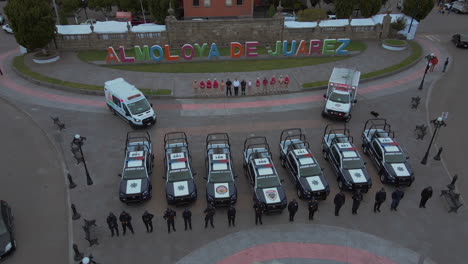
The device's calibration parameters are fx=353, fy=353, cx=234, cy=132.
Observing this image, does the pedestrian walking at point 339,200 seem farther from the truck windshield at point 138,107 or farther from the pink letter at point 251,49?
the pink letter at point 251,49

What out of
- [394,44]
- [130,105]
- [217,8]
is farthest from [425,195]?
[217,8]

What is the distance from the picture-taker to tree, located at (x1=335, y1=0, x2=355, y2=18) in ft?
127

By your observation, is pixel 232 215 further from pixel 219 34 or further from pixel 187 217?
pixel 219 34

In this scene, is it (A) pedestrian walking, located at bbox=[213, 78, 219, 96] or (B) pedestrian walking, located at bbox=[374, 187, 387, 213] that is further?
(A) pedestrian walking, located at bbox=[213, 78, 219, 96]

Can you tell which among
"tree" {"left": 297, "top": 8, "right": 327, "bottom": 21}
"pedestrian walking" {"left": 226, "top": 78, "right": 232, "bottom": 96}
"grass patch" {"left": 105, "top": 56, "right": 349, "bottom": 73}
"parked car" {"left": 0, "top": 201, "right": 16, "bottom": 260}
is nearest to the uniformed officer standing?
"parked car" {"left": 0, "top": 201, "right": 16, "bottom": 260}

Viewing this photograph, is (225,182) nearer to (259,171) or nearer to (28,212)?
(259,171)

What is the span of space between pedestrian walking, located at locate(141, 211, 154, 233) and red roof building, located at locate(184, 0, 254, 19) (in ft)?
117

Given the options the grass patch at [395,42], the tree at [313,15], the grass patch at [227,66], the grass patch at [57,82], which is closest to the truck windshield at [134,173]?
the grass patch at [57,82]

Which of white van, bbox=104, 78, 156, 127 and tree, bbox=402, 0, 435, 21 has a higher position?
tree, bbox=402, 0, 435, 21

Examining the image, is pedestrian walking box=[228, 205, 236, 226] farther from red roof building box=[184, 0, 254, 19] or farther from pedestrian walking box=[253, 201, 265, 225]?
red roof building box=[184, 0, 254, 19]

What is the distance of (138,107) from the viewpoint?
73.4ft

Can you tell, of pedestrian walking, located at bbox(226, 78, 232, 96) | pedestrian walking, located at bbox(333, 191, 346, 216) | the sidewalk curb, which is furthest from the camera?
the sidewalk curb

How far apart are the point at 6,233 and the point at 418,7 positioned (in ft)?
125

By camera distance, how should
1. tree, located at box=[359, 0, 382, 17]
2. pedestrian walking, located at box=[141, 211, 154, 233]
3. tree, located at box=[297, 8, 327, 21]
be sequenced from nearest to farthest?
pedestrian walking, located at box=[141, 211, 154, 233] → tree, located at box=[297, 8, 327, 21] → tree, located at box=[359, 0, 382, 17]
